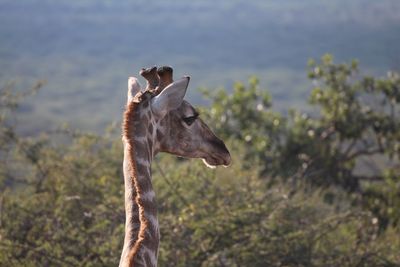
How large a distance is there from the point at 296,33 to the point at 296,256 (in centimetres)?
10119

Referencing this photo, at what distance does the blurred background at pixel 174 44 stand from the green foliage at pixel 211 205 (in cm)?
3901

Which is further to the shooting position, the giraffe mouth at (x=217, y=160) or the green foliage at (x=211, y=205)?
the green foliage at (x=211, y=205)

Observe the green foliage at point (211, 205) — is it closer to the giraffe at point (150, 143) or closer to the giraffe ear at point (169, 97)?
the giraffe at point (150, 143)

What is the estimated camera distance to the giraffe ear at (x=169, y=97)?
621 centimetres

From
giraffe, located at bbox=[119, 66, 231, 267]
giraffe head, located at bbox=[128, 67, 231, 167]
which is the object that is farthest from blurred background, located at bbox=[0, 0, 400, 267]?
giraffe, located at bbox=[119, 66, 231, 267]

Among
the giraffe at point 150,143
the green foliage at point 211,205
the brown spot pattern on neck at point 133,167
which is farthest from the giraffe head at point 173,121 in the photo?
the green foliage at point 211,205

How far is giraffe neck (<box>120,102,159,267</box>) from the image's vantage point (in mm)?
5480

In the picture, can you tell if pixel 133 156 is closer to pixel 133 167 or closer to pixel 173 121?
pixel 133 167

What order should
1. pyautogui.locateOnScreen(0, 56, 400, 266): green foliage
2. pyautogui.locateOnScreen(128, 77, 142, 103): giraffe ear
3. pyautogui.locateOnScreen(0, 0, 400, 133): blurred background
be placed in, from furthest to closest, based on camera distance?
pyautogui.locateOnScreen(0, 0, 400, 133): blurred background
pyautogui.locateOnScreen(0, 56, 400, 266): green foliage
pyautogui.locateOnScreen(128, 77, 142, 103): giraffe ear

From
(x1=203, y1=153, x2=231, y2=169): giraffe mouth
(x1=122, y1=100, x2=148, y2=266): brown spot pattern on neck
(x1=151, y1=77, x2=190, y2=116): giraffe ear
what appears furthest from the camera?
(x1=203, y1=153, x2=231, y2=169): giraffe mouth

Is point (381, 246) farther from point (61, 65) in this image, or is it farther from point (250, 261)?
point (61, 65)

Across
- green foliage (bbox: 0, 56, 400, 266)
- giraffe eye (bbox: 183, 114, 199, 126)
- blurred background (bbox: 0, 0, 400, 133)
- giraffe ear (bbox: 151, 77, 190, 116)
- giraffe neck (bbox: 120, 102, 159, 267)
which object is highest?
blurred background (bbox: 0, 0, 400, 133)

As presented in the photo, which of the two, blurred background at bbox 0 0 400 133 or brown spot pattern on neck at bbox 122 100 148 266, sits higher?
blurred background at bbox 0 0 400 133

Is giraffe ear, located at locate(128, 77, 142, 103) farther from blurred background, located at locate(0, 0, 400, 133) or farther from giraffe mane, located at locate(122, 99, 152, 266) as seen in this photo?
blurred background, located at locate(0, 0, 400, 133)
